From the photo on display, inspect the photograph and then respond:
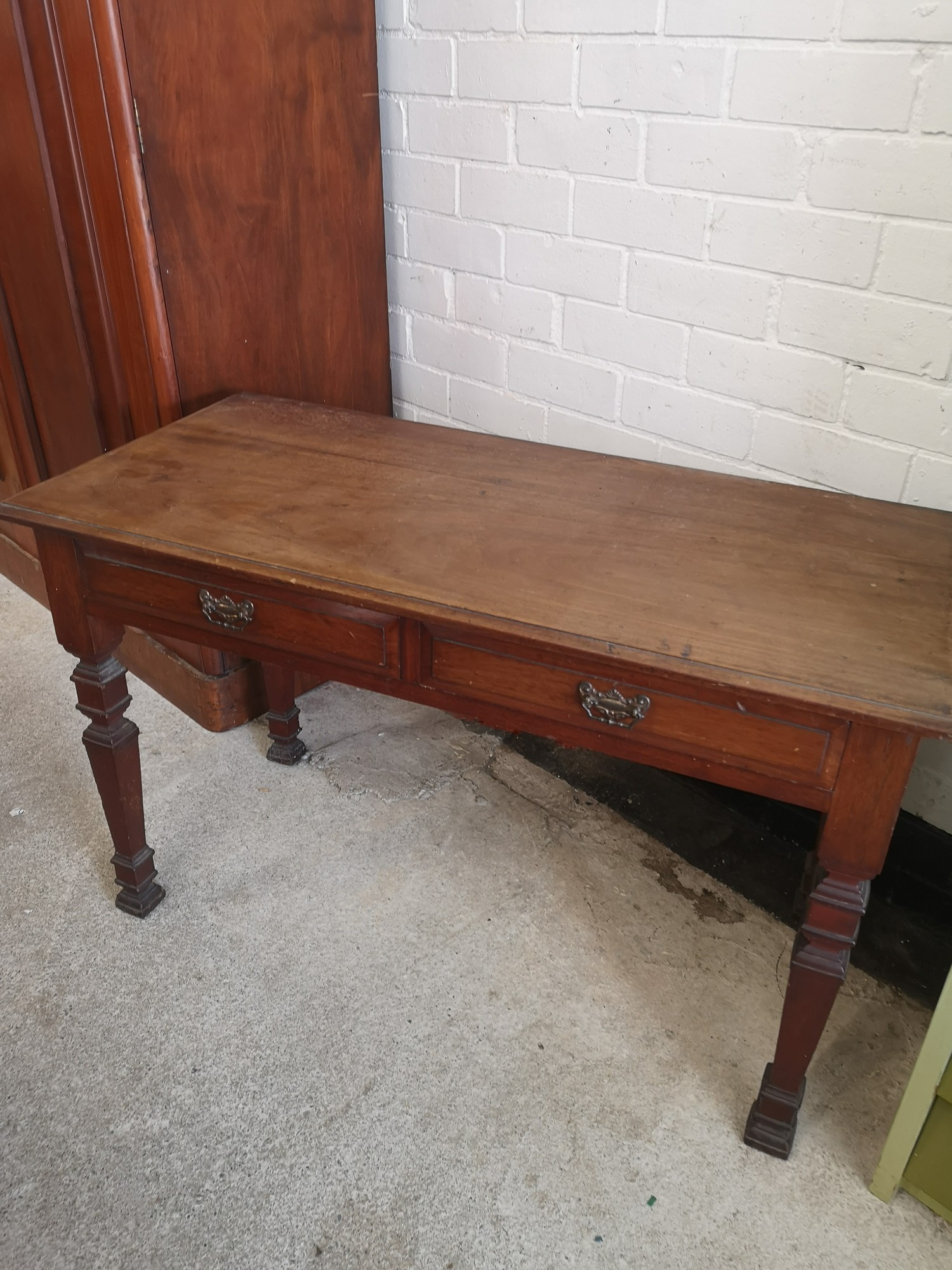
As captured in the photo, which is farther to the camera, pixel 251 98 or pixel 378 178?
pixel 378 178

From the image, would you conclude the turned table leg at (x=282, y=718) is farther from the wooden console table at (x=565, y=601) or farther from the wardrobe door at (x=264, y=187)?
the wardrobe door at (x=264, y=187)

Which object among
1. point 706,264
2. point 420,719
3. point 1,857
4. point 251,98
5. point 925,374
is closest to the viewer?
point 925,374

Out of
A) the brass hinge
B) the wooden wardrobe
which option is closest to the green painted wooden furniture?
the wooden wardrobe

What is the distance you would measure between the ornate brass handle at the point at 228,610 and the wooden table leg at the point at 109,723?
23 cm

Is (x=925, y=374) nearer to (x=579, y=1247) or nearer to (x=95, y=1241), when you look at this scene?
(x=579, y=1247)

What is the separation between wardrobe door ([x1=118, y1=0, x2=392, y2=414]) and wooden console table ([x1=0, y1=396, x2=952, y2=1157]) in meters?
0.33

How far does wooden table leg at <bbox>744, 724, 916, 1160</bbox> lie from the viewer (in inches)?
41.5

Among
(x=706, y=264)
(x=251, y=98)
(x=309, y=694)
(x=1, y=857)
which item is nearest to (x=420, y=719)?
(x=309, y=694)

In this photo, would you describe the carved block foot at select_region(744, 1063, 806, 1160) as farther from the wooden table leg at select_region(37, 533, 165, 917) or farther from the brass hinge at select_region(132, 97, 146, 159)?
the brass hinge at select_region(132, 97, 146, 159)

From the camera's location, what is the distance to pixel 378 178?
194cm

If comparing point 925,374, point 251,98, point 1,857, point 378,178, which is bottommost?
point 1,857

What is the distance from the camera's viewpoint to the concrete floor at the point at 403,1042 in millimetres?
1270

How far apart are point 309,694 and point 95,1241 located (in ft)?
4.04

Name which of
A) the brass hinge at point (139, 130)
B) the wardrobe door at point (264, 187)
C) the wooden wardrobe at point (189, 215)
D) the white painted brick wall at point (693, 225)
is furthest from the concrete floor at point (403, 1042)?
the brass hinge at point (139, 130)
